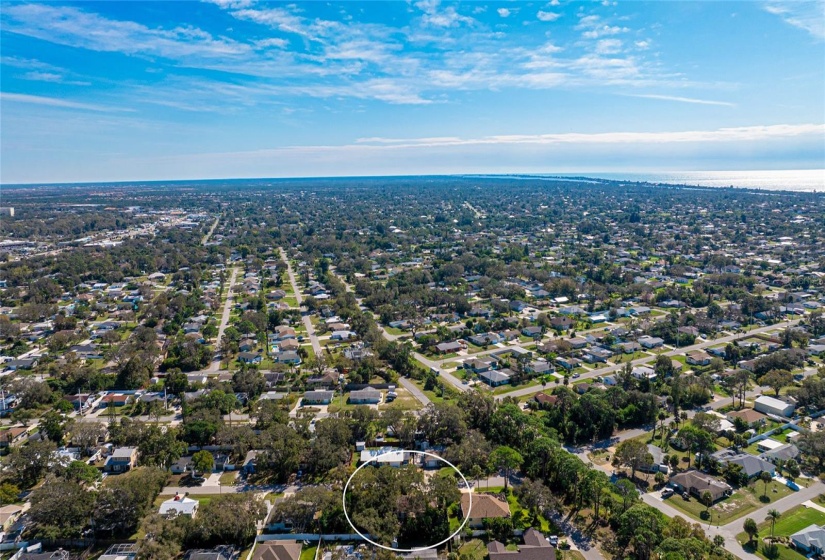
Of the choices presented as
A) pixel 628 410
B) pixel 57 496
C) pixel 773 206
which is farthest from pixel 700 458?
pixel 773 206

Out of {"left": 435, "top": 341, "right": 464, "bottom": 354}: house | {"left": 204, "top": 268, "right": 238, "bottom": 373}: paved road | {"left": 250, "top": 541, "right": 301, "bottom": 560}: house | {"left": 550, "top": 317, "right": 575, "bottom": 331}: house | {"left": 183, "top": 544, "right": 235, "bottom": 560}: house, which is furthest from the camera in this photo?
{"left": 550, "top": 317, "right": 575, "bottom": 331}: house

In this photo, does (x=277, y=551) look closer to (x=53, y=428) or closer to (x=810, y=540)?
(x=53, y=428)

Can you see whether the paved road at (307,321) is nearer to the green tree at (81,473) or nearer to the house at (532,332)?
the house at (532,332)

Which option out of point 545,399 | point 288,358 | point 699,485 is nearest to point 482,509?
point 699,485

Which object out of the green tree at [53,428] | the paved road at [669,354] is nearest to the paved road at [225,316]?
the green tree at [53,428]

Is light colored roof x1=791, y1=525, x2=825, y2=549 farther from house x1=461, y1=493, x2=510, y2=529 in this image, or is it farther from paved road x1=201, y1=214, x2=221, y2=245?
paved road x1=201, y1=214, x2=221, y2=245

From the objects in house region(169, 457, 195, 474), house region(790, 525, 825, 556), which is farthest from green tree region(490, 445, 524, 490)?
house region(169, 457, 195, 474)
